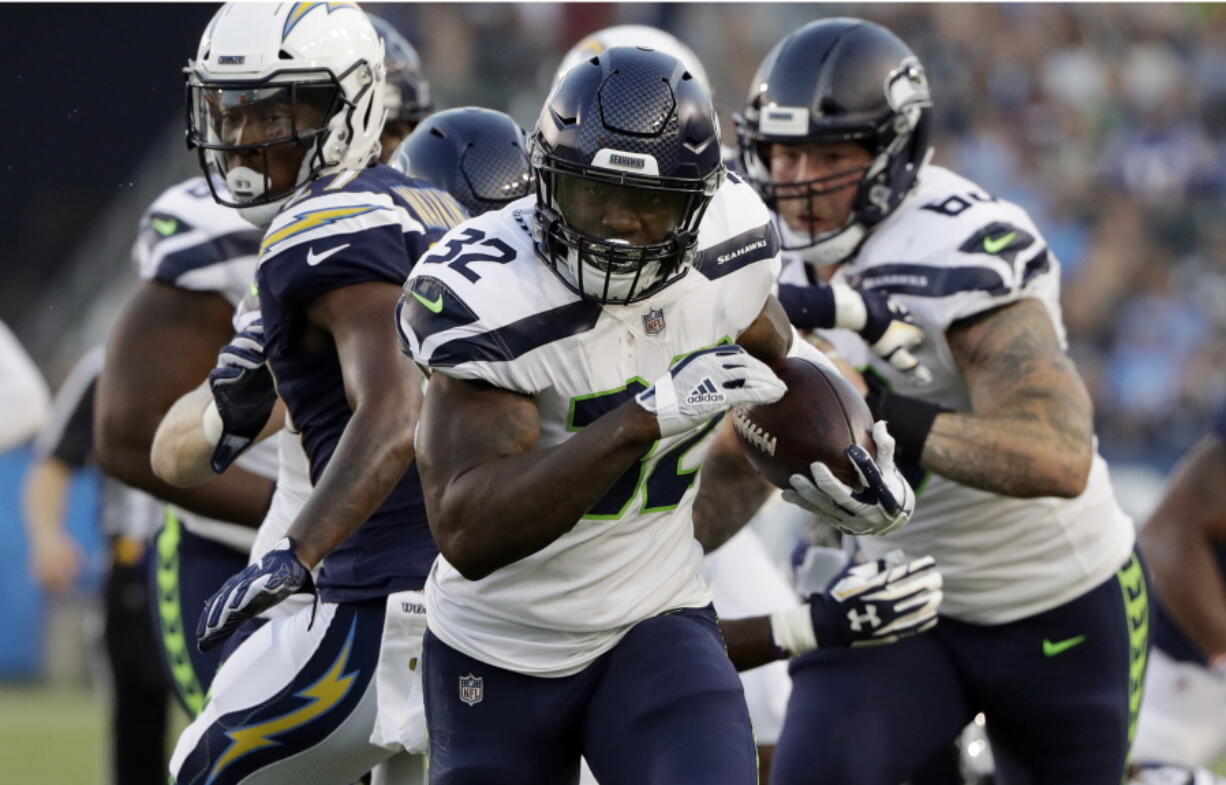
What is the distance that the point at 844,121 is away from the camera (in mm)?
3920

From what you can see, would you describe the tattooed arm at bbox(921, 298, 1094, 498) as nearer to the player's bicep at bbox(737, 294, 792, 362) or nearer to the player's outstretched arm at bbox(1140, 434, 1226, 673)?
the player's bicep at bbox(737, 294, 792, 362)

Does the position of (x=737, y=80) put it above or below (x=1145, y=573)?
below

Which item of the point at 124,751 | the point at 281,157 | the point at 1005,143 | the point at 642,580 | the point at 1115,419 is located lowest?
the point at 1115,419

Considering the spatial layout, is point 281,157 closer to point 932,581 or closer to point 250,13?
point 250,13

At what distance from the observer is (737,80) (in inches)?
448

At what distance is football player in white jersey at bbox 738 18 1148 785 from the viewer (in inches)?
140

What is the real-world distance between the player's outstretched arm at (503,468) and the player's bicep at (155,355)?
1.69 m

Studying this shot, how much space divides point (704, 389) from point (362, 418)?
25.9 inches

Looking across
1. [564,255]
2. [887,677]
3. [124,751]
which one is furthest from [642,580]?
[124,751]

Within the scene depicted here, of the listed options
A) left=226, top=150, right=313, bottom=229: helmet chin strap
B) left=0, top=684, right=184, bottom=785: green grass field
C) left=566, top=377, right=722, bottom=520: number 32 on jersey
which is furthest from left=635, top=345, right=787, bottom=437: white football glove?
left=0, top=684, right=184, bottom=785: green grass field

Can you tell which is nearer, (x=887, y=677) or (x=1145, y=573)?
(x=887, y=677)

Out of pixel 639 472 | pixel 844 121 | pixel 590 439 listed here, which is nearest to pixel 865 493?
pixel 639 472

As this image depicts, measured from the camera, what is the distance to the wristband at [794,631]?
11.7 feet

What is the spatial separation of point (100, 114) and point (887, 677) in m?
8.18
